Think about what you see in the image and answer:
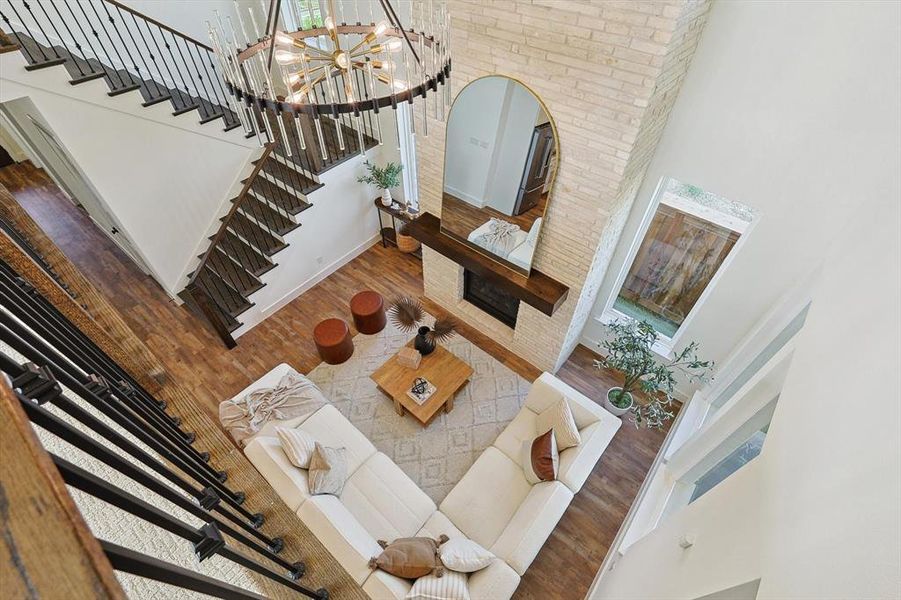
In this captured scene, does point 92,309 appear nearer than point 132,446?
No

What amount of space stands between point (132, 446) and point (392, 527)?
9.32 feet

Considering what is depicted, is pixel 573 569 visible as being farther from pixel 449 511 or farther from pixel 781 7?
pixel 781 7

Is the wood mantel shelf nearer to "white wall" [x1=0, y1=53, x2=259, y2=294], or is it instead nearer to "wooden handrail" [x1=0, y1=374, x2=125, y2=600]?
"white wall" [x1=0, y1=53, x2=259, y2=294]

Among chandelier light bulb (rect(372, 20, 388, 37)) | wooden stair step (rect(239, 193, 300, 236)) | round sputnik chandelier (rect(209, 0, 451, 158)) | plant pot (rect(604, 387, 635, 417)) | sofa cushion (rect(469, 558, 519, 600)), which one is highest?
chandelier light bulb (rect(372, 20, 388, 37))

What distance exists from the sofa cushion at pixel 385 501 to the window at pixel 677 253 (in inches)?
111

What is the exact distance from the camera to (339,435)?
378cm

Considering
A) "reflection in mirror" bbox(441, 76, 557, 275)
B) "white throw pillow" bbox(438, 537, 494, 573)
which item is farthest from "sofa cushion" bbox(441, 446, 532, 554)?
"reflection in mirror" bbox(441, 76, 557, 275)

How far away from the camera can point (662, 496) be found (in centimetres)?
350

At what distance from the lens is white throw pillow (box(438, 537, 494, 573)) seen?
2.82 metres

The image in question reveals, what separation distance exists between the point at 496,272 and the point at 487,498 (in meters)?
2.04

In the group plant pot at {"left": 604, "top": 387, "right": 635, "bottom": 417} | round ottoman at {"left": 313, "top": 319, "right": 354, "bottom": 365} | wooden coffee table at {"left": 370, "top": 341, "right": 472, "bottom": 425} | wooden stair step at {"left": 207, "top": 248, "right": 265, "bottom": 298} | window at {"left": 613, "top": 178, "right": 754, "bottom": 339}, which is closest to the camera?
window at {"left": 613, "top": 178, "right": 754, "bottom": 339}

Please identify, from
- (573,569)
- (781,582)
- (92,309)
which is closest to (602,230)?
(781,582)

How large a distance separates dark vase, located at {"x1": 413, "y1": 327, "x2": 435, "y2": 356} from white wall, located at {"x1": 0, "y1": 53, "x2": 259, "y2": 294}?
321 cm

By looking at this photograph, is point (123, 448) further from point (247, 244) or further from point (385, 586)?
point (247, 244)
